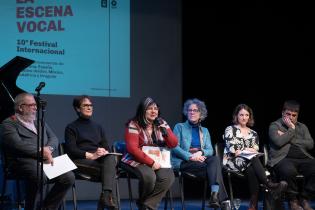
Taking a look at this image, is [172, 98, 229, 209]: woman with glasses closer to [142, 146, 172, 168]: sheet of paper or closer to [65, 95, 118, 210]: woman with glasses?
[142, 146, 172, 168]: sheet of paper

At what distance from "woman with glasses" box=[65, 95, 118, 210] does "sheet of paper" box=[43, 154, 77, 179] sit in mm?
259

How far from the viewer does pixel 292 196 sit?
5926mm

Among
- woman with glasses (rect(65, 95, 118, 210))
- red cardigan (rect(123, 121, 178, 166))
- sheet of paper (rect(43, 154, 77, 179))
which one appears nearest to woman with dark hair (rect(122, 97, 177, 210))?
red cardigan (rect(123, 121, 178, 166))

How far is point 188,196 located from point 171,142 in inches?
103

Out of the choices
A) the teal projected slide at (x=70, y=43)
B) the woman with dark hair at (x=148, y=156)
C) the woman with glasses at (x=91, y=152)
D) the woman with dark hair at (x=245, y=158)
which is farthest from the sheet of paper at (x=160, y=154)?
the teal projected slide at (x=70, y=43)

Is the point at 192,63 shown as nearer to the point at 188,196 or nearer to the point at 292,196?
the point at 188,196

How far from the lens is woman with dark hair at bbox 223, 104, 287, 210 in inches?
230

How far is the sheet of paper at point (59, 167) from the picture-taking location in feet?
16.4

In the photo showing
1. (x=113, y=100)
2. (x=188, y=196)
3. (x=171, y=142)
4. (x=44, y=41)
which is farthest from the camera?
(x=188, y=196)

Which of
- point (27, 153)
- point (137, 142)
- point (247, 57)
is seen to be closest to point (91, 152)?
point (137, 142)

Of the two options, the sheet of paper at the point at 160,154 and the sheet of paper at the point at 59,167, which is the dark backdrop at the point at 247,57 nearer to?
the sheet of paper at the point at 160,154

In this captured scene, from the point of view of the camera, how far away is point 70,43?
7.05 metres

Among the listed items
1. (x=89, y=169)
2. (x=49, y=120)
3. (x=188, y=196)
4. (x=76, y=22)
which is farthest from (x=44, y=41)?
(x=188, y=196)

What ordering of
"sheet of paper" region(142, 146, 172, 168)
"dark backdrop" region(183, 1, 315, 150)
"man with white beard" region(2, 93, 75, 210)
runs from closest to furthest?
1. "man with white beard" region(2, 93, 75, 210)
2. "sheet of paper" region(142, 146, 172, 168)
3. "dark backdrop" region(183, 1, 315, 150)
